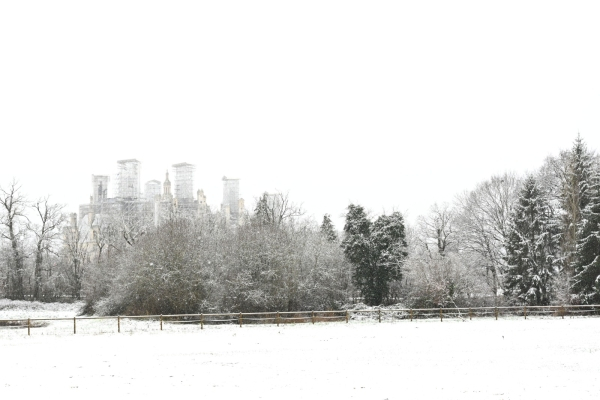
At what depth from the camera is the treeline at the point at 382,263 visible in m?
42.1

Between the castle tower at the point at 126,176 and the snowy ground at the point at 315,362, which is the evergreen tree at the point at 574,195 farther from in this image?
the castle tower at the point at 126,176

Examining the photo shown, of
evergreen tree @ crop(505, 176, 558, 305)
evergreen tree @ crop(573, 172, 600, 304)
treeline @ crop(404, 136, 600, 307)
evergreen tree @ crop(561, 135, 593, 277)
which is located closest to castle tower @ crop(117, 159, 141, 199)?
treeline @ crop(404, 136, 600, 307)

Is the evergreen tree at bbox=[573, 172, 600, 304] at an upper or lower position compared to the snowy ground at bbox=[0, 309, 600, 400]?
upper

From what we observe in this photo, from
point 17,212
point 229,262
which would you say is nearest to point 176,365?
point 229,262

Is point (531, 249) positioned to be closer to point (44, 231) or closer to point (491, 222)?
point (491, 222)

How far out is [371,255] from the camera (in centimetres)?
5144

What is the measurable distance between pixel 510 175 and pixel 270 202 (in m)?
30.6

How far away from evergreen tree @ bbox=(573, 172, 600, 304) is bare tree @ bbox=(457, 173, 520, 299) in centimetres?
1082

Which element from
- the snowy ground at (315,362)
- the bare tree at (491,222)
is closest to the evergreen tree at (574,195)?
the bare tree at (491,222)

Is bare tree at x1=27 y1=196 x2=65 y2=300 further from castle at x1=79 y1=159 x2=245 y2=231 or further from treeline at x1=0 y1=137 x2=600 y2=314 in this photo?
castle at x1=79 y1=159 x2=245 y2=231

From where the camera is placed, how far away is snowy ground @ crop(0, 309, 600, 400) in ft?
45.5

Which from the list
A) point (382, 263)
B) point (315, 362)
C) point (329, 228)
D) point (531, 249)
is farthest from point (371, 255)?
point (315, 362)

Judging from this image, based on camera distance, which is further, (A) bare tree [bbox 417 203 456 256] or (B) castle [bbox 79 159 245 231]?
(B) castle [bbox 79 159 245 231]

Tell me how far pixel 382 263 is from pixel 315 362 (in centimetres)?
3347
